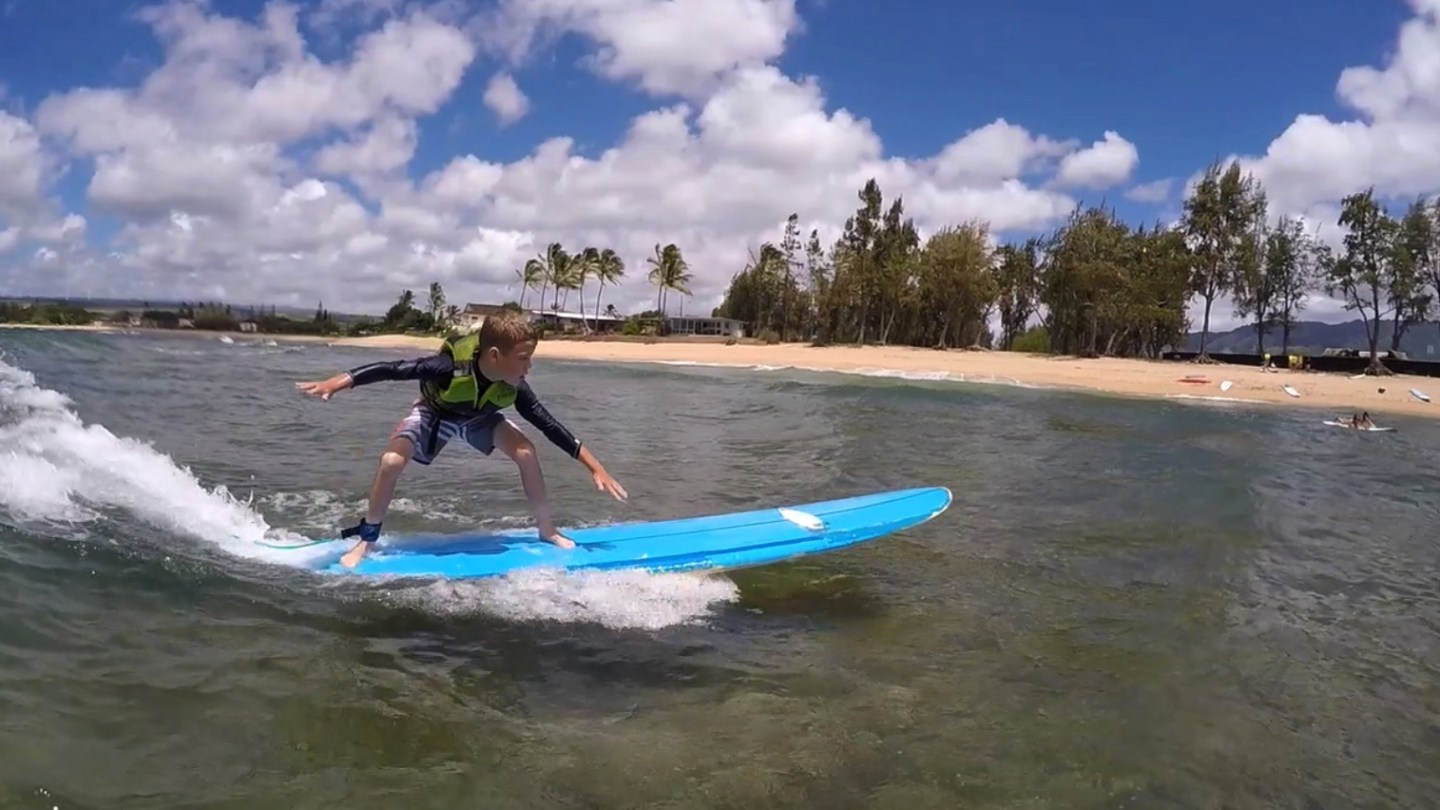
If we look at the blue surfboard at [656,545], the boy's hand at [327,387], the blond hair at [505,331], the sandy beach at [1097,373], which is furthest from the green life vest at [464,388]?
the sandy beach at [1097,373]

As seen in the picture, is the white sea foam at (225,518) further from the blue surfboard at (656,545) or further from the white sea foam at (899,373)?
the white sea foam at (899,373)

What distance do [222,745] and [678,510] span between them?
19.2 feet

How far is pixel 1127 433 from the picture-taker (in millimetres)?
20062

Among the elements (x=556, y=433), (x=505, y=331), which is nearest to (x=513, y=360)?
(x=505, y=331)

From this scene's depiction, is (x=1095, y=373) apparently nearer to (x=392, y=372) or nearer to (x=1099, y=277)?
(x=1099, y=277)

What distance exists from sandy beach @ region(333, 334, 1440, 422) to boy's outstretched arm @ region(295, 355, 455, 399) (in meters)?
30.9

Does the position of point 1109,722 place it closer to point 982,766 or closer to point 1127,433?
point 982,766

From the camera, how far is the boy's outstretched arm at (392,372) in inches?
227

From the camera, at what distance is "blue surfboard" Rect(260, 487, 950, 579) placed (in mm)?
6098

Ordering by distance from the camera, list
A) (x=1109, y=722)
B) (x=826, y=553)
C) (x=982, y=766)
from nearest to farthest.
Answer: (x=982, y=766) → (x=1109, y=722) → (x=826, y=553)

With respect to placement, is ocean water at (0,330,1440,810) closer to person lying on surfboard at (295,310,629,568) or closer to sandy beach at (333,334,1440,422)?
person lying on surfboard at (295,310,629,568)

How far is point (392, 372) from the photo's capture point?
608cm

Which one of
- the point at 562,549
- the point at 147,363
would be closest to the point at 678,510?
the point at 562,549

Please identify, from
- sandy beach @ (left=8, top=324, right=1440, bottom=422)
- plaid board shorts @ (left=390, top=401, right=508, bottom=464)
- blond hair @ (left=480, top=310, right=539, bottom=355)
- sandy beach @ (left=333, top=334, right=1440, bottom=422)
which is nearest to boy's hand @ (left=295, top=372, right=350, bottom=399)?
plaid board shorts @ (left=390, top=401, right=508, bottom=464)
